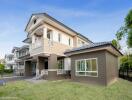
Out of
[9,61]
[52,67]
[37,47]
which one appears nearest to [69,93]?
[52,67]

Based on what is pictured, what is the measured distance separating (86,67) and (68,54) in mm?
3198

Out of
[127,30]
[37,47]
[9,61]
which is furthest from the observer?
[9,61]

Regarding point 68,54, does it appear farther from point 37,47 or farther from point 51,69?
point 37,47

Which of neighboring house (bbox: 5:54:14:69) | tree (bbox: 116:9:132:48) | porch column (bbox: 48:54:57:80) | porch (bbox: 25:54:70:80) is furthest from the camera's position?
neighboring house (bbox: 5:54:14:69)

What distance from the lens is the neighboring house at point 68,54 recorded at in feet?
43.6

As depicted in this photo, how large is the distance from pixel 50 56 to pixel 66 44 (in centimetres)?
460

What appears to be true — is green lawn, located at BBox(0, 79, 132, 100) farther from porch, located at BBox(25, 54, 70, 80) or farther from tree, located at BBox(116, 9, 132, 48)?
tree, located at BBox(116, 9, 132, 48)

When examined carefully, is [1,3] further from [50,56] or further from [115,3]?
[115,3]

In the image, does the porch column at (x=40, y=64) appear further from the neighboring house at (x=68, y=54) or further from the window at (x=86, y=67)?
the window at (x=86, y=67)

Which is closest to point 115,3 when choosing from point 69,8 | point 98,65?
point 69,8

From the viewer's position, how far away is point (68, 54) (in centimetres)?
1667

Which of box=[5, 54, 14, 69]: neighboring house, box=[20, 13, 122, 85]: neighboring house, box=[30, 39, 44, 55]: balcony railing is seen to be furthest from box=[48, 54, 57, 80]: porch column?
box=[5, 54, 14, 69]: neighboring house

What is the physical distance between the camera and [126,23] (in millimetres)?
26562

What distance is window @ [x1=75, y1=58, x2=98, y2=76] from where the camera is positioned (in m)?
13.7
